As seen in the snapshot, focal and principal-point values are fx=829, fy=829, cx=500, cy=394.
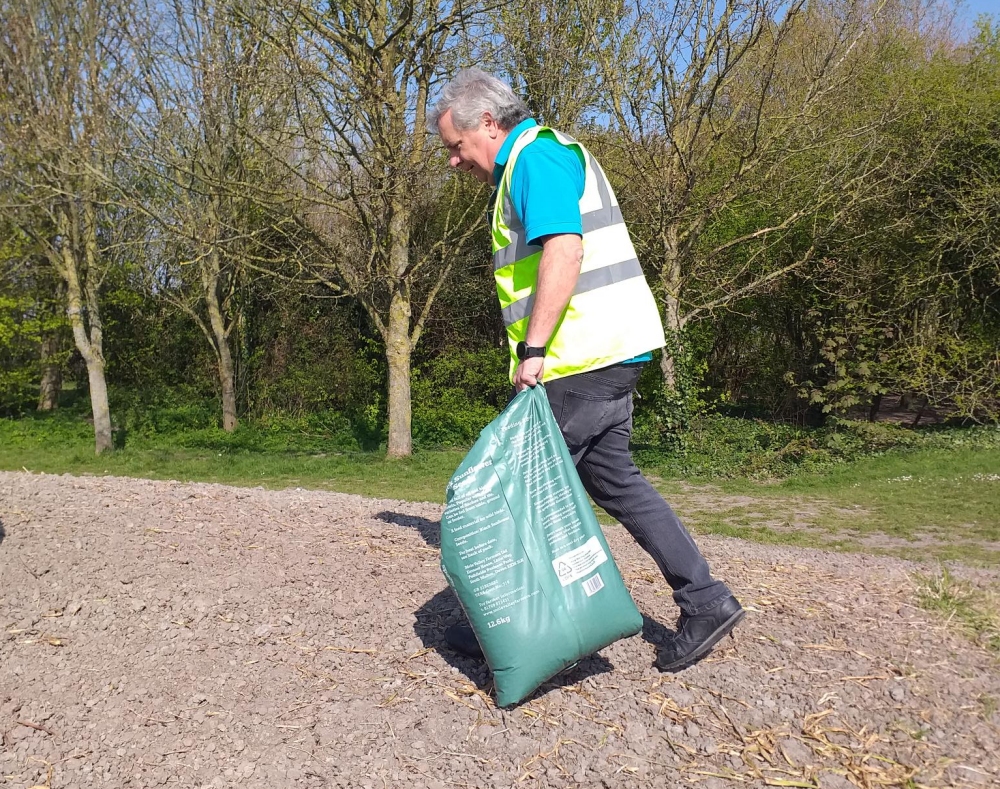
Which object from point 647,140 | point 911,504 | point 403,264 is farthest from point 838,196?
point 403,264

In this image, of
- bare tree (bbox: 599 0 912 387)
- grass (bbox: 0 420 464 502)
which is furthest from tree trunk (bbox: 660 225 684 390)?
grass (bbox: 0 420 464 502)

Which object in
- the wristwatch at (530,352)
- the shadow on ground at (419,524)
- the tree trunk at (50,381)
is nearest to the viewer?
the wristwatch at (530,352)

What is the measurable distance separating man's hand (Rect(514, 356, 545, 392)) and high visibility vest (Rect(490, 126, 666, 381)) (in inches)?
2.2

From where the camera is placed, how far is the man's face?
2.89 m

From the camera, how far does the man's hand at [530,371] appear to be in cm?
271

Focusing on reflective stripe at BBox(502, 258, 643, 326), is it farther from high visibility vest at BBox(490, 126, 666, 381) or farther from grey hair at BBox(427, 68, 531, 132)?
grey hair at BBox(427, 68, 531, 132)

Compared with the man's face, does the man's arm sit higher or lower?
lower

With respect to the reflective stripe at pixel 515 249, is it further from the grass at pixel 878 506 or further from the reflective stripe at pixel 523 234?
the grass at pixel 878 506

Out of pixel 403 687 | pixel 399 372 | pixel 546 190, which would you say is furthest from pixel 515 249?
pixel 399 372

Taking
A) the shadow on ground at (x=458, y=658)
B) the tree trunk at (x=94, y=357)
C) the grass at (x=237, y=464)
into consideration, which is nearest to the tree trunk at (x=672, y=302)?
the grass at (x=237, y=464)

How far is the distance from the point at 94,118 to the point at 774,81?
1033 centimetres

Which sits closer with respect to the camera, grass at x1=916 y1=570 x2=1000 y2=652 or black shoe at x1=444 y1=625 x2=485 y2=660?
black shoe at x1=444 y1=625 x2=485 y2=660

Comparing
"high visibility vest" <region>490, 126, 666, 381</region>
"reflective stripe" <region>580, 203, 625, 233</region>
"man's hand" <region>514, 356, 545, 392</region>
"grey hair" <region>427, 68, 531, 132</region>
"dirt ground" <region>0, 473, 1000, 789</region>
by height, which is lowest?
"dirt ground" <region>0, 473, 1000, 789</region>

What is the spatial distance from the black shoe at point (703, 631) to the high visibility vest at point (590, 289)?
0.92m
